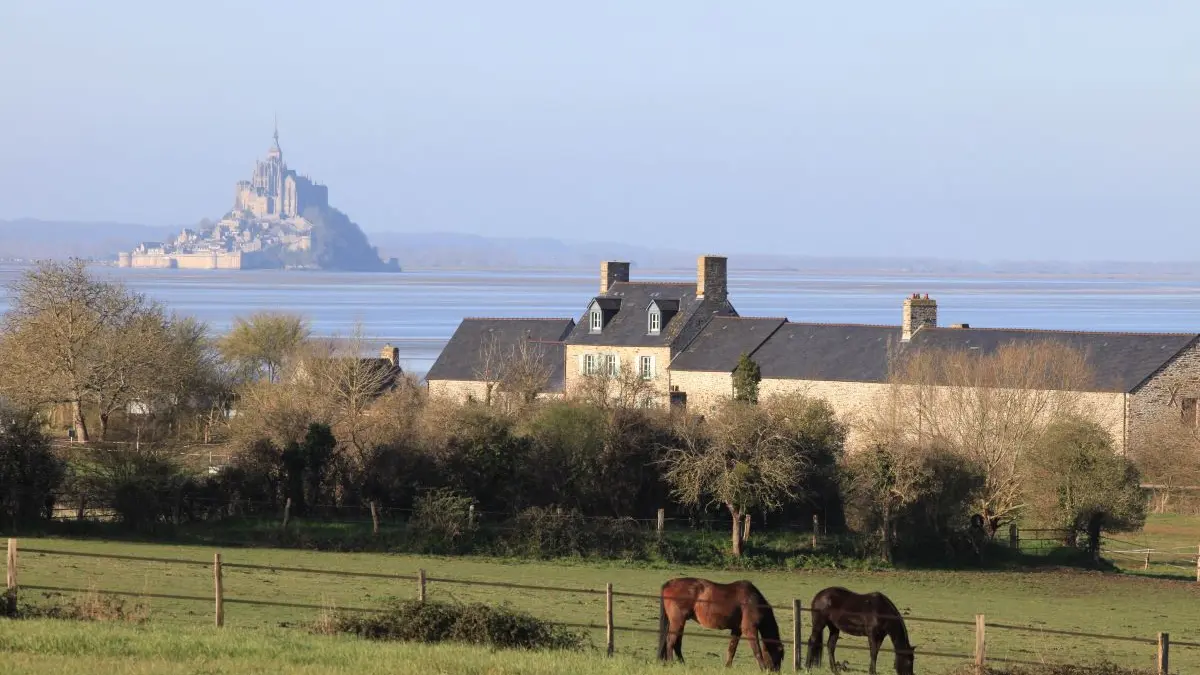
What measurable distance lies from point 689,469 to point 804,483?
2990 millimetres

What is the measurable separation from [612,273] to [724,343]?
8528mm

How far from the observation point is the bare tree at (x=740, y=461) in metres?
39.1

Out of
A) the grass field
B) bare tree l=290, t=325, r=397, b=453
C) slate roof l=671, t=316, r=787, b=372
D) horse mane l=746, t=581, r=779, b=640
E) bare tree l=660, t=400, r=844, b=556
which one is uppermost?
slate roof l=671, t=316, r=787, b=372

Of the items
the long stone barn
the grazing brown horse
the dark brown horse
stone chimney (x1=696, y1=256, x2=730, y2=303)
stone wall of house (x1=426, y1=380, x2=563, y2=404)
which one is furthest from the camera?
stone chimney (x1=696, y1=256, x2=730, y2=303)

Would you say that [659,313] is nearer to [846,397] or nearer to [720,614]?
[846,397]

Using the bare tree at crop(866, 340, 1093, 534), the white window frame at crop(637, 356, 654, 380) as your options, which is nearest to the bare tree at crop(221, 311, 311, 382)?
the white window frame at crop(637, 356, 654, 380)

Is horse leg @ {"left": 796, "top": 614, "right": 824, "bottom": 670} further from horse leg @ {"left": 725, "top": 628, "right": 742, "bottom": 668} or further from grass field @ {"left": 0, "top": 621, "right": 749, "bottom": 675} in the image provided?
grass field @ {"left": 0, "top": 621, "right": 749, "bottom": 675}

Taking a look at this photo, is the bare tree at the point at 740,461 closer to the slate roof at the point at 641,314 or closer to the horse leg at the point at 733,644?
the slate roof at the point at 641,314

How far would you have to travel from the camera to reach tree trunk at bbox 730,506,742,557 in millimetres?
38062

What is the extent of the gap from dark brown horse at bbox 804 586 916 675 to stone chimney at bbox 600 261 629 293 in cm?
4109

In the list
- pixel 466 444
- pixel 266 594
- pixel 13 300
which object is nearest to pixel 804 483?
pixel 466 444

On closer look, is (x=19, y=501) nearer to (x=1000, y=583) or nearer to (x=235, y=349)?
(x=1000, y=583)

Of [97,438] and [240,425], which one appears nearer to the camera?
[240,425]

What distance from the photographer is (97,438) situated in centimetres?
5197
